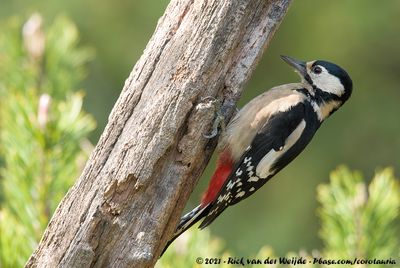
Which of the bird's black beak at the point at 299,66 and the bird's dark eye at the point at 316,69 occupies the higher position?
the bird's black beak at the point at 299,66

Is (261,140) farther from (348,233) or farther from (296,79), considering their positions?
(296,79)

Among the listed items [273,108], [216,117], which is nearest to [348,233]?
[216,117]

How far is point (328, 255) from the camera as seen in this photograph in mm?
3029

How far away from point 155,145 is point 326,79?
127cm

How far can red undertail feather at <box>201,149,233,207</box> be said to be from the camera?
365 centimetres

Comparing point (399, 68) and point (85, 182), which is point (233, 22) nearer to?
point (85, 182)

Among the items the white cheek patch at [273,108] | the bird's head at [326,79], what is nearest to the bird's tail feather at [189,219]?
the white cheek patch at [273,108]

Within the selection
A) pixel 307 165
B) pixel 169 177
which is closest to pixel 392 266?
pixel 169 177

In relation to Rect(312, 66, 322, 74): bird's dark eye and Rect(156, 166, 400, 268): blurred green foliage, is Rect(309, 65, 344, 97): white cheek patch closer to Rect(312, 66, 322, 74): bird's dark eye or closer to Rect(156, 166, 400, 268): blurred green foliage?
A: Rect(312, 66, 322, 74): bird's dark eye

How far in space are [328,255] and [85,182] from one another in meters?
0.86

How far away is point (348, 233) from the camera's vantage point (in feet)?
10.1

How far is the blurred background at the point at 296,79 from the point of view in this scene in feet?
20.5

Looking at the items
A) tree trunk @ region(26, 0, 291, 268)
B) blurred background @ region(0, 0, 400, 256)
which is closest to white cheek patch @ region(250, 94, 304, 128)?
tree trunk @ region(26, 0, 291, 268)

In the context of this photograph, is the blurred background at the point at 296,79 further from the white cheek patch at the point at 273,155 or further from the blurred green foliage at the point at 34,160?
the blurred green foliage at the point at 34,160
